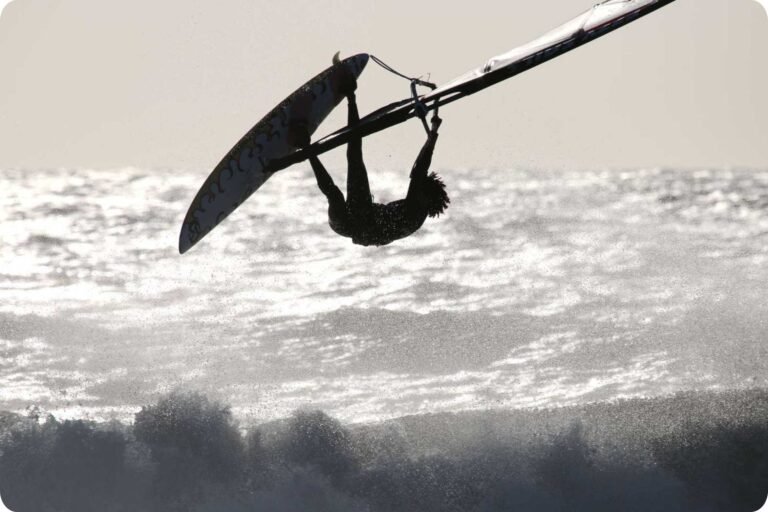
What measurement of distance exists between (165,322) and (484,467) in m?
6.12

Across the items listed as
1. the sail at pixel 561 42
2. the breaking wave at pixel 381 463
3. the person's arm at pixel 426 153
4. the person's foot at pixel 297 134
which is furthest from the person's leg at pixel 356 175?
the breaking wave at pixel 381 463

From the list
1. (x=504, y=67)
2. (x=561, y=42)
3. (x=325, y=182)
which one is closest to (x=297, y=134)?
(x=325, y=182)

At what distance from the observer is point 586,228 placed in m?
22.7

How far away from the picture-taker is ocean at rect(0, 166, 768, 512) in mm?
9594

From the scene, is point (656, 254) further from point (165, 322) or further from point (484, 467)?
point (484, 467)

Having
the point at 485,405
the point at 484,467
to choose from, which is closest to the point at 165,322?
the point at 485,405

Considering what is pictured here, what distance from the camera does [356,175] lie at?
716 cm

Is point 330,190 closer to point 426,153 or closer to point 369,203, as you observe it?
point 369,203

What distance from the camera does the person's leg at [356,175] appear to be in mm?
7102

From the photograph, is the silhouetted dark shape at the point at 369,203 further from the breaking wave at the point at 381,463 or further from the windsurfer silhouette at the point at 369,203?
the breaking wave at the point at 381,463

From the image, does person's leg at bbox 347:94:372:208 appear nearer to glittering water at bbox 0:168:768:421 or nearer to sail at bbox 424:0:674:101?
sail at bbox 424:0:674:101

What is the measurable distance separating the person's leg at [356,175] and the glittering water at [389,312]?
12.4ft

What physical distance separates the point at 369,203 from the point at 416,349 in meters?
5.62

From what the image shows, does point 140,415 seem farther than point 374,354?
No
